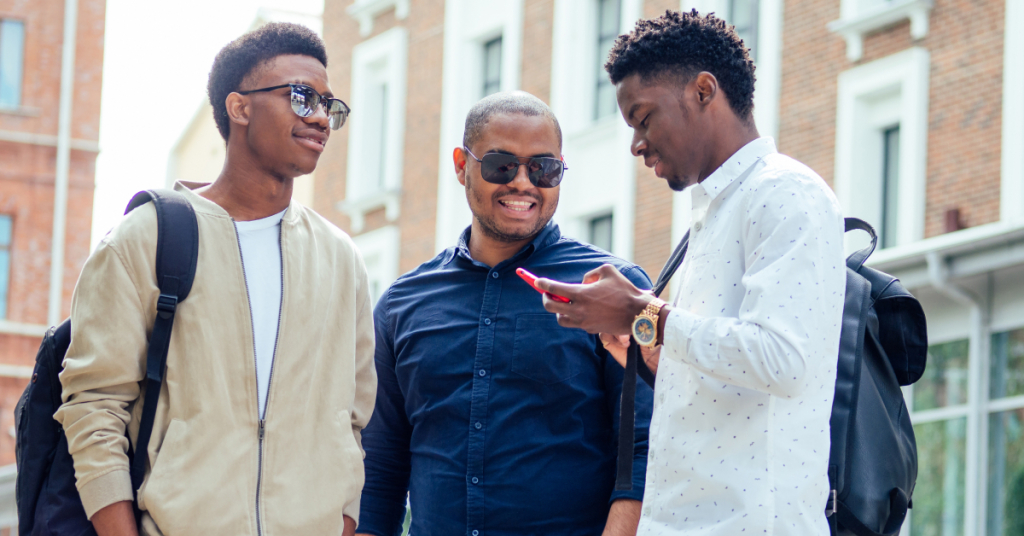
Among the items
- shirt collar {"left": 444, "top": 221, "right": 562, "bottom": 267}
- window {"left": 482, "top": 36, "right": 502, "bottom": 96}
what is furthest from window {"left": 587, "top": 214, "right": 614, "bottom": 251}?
shirt collar {"left": 444, "top": 221, "right": 562, "bottom": 267}

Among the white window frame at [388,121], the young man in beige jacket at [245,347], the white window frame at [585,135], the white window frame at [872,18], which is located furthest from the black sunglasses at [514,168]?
the white window frame at [388,121]

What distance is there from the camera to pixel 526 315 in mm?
4480

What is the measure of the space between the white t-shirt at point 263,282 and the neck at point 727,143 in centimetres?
124

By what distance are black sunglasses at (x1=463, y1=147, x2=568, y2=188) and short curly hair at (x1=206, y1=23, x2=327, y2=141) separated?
69 centimetres

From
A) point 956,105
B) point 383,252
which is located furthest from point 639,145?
point 383,252

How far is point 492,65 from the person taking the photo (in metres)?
22.6

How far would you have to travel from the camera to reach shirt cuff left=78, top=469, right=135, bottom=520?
11.5ft

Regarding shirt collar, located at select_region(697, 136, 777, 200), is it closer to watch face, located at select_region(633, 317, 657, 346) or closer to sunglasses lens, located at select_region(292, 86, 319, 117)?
watch face, located at select_region(633, 317, 657, 346)

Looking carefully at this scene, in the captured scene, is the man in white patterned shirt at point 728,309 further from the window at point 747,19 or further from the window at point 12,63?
the window at point 12,63

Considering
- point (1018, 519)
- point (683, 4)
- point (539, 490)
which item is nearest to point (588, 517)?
point (539, 490)

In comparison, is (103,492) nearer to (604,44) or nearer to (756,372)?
(756,372)

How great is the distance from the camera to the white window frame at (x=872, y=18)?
47.1ft

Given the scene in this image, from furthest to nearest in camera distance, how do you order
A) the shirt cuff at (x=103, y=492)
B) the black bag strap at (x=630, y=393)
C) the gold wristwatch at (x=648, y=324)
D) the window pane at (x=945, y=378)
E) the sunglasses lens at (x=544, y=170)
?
1. the window pane at (x=945, y=378)
2. the sunglasses lens at (x=544, y=170)
3. the black bag strap at (x=630, y=393)
4. the shirt cuff at (x=103, y=492)
5. the gold wristwatch at (x=648, y=324)

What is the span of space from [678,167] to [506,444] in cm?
119
